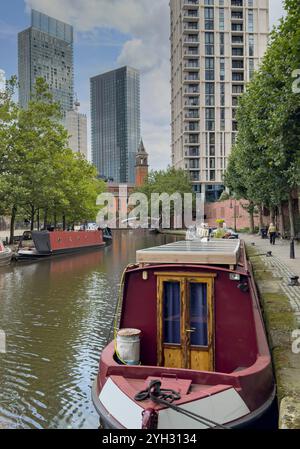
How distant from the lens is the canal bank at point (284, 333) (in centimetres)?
565

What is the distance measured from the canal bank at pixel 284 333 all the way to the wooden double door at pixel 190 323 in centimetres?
122

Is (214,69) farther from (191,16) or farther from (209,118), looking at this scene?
(191,16)

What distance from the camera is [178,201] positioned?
72125 millimetres

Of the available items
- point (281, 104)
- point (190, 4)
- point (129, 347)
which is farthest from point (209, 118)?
point (129, 347)

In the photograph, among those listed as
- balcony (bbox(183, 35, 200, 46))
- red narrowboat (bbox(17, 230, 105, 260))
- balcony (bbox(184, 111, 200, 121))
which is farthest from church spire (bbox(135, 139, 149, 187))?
red narrowboat (bbox(17, 230, 105, 260))

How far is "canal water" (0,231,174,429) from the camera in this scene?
784 centimetres

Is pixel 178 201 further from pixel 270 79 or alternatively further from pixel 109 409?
pixel 109 409

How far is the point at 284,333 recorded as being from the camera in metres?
9.08

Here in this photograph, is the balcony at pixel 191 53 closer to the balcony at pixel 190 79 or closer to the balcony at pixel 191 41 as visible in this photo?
the balcony at pixel 191 41

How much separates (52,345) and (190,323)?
546 cm

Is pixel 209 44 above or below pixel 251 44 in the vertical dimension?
below

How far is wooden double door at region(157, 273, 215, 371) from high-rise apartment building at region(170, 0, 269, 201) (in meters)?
81.2

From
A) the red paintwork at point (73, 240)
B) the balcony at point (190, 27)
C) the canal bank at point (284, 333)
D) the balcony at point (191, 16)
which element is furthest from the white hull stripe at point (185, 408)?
the balcony at point (191, 16)
